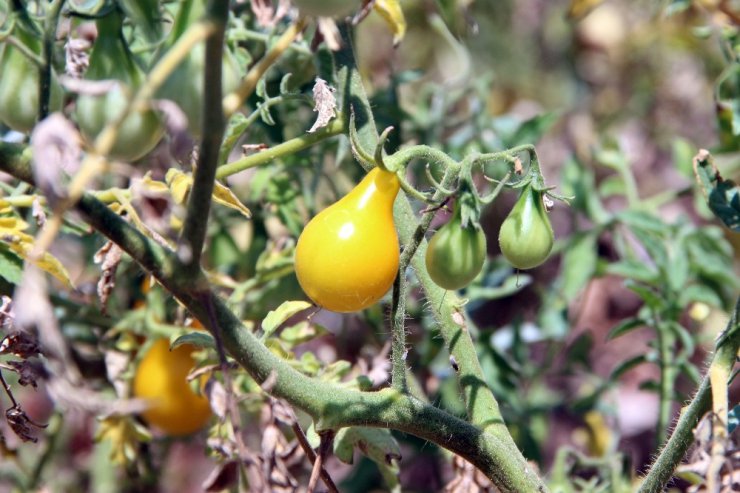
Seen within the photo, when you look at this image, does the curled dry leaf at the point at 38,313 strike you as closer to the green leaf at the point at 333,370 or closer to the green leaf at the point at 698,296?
the green leaf at the point at 333,370

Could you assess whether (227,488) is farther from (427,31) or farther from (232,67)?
(427,31)

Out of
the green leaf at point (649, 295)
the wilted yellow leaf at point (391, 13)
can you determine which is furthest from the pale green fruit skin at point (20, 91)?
the green leaf at point (649, 295)

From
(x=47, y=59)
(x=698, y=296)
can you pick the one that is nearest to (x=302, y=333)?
(x=47, y=59)

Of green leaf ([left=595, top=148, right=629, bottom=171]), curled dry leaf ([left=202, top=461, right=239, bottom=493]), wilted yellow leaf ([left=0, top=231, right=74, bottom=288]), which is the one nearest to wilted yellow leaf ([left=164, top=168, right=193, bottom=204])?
wilted yellow leaf ([left=0, top=231, right=74, bottom=288])

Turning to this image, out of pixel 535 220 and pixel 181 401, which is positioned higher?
pixel 535 220

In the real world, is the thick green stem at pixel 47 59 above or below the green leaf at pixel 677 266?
above

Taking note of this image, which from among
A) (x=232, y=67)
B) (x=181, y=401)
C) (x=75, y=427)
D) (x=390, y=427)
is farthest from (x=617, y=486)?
(x=75, y=427)

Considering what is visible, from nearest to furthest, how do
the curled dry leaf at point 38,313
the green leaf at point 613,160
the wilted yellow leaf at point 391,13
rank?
the curled dry leaf at point 38,313, the wilted yellow leaf at point 391,13, the green leaf at point 613,160

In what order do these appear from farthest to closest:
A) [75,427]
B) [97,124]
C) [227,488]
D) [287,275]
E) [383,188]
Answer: [75,427]
[287,275]
[227,488]
[383,188]
[97,124]
